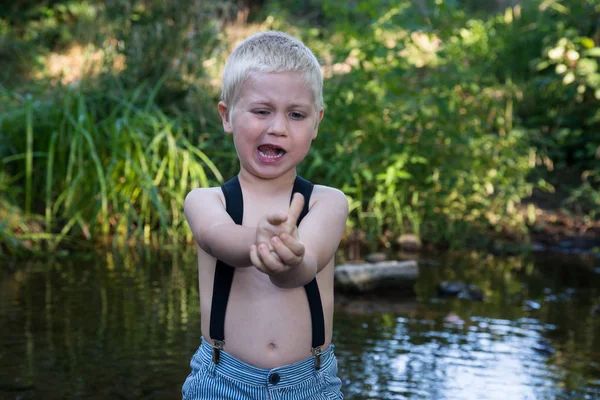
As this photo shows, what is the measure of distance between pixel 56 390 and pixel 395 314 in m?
1.90

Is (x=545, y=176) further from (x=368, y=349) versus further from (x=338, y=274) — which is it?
(x=368, y=349)

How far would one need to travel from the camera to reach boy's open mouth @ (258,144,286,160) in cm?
205

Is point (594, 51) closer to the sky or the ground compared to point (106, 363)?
closer to the sky

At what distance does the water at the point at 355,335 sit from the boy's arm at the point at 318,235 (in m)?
1.27

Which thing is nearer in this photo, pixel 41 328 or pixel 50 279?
pixel 41 328

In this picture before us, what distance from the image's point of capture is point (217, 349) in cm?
204

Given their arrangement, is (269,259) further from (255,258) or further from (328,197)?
(328,197)

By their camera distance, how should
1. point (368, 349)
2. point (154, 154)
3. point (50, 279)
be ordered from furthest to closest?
point (154, 154) < point (50, 279) < point (368, 349)

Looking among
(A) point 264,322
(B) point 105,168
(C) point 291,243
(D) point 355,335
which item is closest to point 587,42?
(B) point 105,168

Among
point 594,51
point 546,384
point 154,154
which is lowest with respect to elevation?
point 546,384

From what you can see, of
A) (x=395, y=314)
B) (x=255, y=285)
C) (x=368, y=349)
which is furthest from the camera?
(x=395, y=314)

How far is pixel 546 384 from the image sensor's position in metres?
3.38

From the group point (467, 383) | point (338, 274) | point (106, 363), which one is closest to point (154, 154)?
point (338, 274)

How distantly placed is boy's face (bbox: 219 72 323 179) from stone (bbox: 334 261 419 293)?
9.38ft
